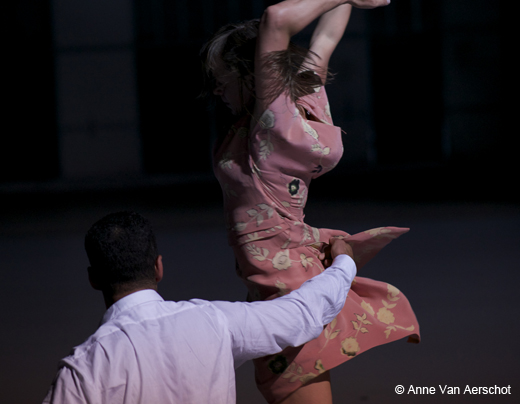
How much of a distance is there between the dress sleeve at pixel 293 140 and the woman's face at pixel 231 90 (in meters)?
0.09

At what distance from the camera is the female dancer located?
3.90 ft

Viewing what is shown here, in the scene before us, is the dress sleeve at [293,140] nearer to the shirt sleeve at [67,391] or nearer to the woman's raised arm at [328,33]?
the woman's raised arm at [328,33]

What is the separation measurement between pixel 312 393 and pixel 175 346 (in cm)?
47

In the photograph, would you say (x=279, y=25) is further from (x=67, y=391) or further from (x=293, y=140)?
(x=67, y=391)

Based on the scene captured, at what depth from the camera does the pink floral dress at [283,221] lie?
3.93ft

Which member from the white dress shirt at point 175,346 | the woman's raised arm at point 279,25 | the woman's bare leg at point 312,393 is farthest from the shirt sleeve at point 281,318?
the woman's raised arm at point 279,25

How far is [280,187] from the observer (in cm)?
122

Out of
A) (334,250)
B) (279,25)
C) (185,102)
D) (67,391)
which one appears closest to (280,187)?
(334,250)

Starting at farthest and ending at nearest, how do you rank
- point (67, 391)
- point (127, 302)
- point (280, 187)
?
point (280, 187)
point (127, 302)
point (67, 391)

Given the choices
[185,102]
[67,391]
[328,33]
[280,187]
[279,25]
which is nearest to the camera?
[67,391]

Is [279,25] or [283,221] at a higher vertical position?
[279,25]

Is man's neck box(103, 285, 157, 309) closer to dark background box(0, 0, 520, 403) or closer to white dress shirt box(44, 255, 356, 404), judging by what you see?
white dress shirt box(44, 255, 356, 404)

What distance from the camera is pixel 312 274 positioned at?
1243mm

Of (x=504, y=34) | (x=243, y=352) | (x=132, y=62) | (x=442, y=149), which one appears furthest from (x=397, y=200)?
(x=243, y=352)
